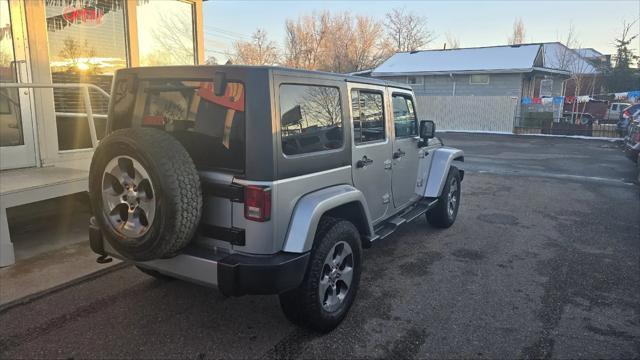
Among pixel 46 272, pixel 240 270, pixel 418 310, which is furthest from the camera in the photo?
pixel 46 272

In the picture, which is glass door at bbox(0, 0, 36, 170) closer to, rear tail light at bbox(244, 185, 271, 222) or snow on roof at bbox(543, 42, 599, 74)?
rear tail light at bbox(244, 185, 271, 222)

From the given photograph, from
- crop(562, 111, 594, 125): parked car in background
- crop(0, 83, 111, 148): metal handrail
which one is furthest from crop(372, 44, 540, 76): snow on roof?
crop(0, 83, 111, 148): metal handrail

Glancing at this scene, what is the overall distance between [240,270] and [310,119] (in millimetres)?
1237

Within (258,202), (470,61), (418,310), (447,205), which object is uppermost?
(470,61)

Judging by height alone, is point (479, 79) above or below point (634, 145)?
above

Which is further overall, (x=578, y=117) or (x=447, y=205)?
(x=578, y=117)

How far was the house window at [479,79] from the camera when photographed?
89.6ft

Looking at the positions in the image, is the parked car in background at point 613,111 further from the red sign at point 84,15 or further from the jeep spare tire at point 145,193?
the jeep spare tire at point 145,193

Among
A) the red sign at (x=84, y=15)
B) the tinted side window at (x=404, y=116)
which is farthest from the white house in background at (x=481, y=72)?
the red sign at (x=84, y=15)

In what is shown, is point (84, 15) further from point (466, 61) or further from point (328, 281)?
point (466, 61)

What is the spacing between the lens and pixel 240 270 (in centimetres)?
290

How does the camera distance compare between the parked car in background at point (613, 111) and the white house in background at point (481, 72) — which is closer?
the white house in background at point (481, 72)

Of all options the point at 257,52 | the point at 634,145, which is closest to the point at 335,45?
the point at 257,52

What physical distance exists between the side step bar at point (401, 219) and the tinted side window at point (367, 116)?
0.88 metres
